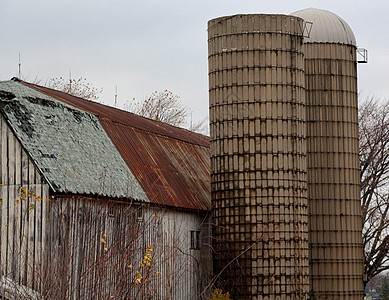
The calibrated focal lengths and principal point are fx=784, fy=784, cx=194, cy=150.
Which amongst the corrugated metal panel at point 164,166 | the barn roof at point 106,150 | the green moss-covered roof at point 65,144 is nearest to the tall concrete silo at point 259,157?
the corrugated metal panel at point 164,166

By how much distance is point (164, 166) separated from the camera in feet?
81.7

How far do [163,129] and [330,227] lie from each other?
7.03 m

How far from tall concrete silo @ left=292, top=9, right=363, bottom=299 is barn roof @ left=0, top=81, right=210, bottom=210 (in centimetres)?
410

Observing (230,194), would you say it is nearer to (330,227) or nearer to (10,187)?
(330,227)

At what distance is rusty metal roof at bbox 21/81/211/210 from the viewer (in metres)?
22.8

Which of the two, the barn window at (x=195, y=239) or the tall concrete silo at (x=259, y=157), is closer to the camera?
the tall concrete silo at (x=259, y=157)

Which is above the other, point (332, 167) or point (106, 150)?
point (332, 167)

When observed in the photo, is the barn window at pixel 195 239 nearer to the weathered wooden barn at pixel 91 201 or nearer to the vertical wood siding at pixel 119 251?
the weathered wooden barn at pixel 91 201

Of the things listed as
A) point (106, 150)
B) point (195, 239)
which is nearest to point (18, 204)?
point (106, 150)

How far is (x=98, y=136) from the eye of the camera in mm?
21875

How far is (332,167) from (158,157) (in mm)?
6605

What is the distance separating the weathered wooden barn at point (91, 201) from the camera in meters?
15.3

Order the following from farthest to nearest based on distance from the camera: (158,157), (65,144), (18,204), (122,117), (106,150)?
(122,117) < (158,157) < (106,150) < (65,144) < (18,204)

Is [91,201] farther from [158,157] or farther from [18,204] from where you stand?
[158,157]
